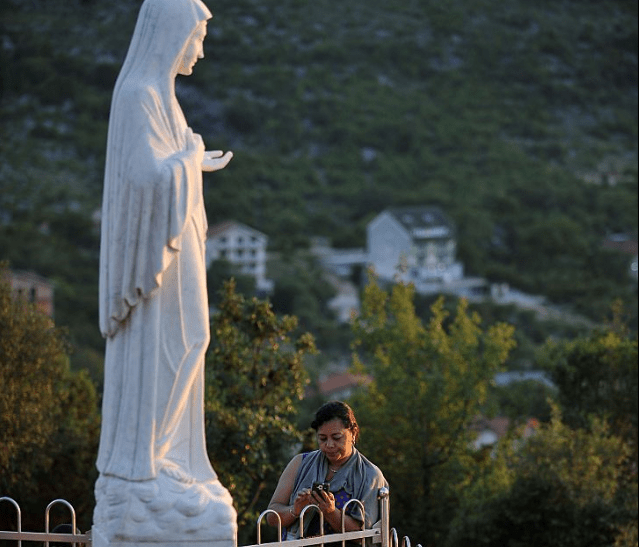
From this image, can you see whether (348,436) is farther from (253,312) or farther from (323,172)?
(323,172)

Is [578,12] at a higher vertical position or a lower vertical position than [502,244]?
higher

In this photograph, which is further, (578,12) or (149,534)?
(578,12)

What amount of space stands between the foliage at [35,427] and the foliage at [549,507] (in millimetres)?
5658

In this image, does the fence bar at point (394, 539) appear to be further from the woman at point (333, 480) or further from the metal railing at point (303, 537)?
the woman at point (333, 480)

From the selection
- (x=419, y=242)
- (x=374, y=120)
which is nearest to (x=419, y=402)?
(x=419, y=242)

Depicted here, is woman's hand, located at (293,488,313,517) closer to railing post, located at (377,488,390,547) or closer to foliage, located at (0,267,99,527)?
railing post, located at (377,488,390,547)

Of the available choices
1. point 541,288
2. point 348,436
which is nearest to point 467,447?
point 348,436

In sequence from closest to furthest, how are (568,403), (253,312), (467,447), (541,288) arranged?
1. (253,312)
2. (467,447)
3. (568,403)
4. (541,288)

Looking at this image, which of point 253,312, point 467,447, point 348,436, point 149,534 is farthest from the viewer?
point 467,447

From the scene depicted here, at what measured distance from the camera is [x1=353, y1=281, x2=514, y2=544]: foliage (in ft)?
82.2

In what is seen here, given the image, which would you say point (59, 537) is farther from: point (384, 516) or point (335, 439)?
point (384, 516)

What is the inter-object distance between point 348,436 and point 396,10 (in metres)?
122

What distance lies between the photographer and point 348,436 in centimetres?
851

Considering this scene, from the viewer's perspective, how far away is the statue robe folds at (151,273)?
7.11 m
